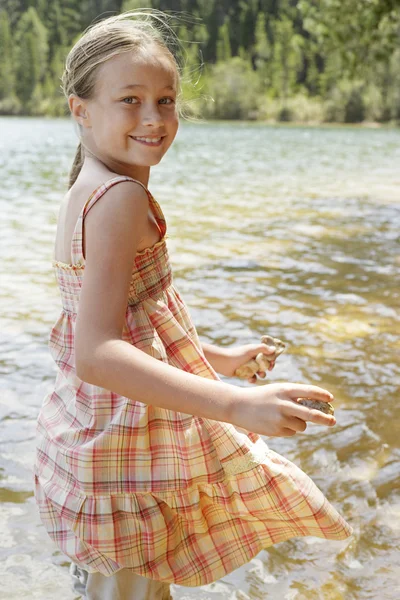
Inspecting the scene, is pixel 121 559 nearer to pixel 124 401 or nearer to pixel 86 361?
pixel 124 401

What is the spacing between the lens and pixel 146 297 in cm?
156

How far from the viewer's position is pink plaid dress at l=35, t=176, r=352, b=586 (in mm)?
1502

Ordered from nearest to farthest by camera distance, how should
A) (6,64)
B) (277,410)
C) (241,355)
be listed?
(277,410) → (241,355) → (6,64)

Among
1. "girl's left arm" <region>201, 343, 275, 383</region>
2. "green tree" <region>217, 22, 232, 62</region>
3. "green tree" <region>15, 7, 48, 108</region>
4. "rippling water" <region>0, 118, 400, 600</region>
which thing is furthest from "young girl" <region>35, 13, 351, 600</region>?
"green tree" <region>217, 22, 232, 62</region>

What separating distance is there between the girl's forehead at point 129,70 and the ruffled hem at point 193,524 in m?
0.85

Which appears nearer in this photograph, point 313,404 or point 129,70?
point 313,404

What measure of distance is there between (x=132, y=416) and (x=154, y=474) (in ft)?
0.45

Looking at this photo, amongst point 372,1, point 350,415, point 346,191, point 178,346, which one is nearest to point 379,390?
point 350,415

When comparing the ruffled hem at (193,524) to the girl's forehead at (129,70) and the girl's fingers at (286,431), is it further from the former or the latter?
the girl's forehead at (129,70)

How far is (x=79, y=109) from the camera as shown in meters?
1.54

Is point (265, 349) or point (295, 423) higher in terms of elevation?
point (295, 423)

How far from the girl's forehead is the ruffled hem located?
85 cm

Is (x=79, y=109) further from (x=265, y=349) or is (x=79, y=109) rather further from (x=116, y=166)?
(x=265, y=349)

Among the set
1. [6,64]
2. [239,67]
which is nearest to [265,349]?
[239,67]
